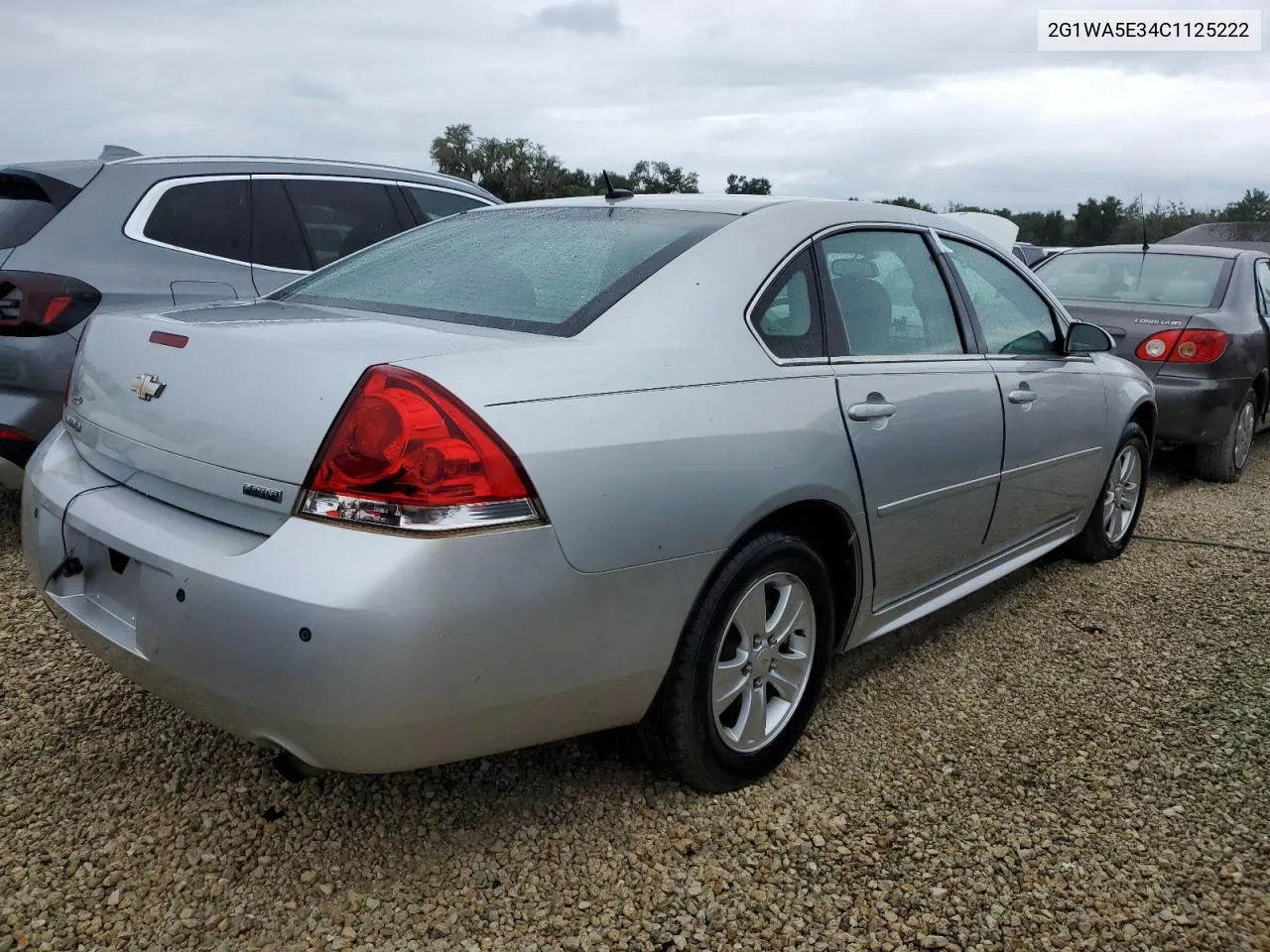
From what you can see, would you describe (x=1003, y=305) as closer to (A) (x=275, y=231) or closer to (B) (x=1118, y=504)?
(B) (x=1118, y=504)

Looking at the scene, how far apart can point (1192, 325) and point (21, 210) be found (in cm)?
605

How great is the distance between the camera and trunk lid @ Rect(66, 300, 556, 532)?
6.37 ft

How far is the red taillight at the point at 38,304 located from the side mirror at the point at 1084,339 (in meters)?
3.77

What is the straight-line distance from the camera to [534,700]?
2.04 meters

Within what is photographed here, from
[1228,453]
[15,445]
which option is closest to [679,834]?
[15,445]

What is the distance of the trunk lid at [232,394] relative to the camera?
Result: 6.37ft

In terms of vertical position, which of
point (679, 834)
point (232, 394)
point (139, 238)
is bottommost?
point (679, 834)

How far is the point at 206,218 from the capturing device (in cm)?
457

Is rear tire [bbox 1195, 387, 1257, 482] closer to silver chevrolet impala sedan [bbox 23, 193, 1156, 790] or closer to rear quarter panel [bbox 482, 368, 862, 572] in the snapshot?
silver chevrolet impala sedan [bbox 23, 193, 1156, 790]

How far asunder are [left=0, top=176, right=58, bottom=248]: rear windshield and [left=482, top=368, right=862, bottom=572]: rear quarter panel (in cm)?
315

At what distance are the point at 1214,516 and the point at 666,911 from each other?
4.65 m

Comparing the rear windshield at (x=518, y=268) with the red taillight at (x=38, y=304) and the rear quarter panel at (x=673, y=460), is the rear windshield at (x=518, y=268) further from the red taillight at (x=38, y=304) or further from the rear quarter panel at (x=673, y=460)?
the red taillight at (x=38, y=304)

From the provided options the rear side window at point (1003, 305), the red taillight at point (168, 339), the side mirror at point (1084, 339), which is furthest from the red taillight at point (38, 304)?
the side mirror at point (1084, 339)

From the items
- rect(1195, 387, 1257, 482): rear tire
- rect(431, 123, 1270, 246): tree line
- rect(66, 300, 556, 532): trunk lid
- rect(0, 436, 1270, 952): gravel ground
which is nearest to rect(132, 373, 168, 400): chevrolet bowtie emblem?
rect(66, 300, 556, 532): trunk lid
